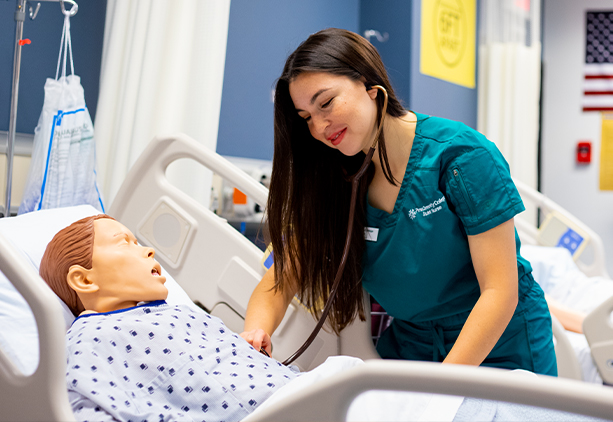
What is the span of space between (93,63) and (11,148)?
724 mm

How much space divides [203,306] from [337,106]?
2.41ft

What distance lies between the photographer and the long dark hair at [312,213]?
1.27 meters

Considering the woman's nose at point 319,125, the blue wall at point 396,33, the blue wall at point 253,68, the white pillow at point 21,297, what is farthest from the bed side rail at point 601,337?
the blue wall at point 396,33

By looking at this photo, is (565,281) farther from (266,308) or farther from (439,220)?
(266,308)

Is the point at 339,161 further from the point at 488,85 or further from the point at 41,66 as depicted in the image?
the point at 488,85

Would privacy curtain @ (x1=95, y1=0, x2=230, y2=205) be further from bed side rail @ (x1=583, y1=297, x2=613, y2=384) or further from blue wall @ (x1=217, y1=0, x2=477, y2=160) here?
bed side rail @ (x1=583, y1=297, x2=613, y2=384)

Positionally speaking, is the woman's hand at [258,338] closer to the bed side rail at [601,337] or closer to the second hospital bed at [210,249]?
the second hospital bed at [210,249]

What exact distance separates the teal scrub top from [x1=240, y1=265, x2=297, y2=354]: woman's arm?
0.24 meters

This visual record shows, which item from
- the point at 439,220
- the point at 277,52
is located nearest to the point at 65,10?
the point at 439,220

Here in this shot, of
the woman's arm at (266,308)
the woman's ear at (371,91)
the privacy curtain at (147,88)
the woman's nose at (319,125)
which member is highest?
the privacy curtain at (147,88)

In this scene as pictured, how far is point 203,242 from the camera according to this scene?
1.53 meters

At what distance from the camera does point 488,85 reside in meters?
4.00

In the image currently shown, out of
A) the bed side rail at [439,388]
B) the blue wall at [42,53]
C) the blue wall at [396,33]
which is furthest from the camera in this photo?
the blue wall at [396,33]

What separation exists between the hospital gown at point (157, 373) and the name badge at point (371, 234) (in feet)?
1.32
